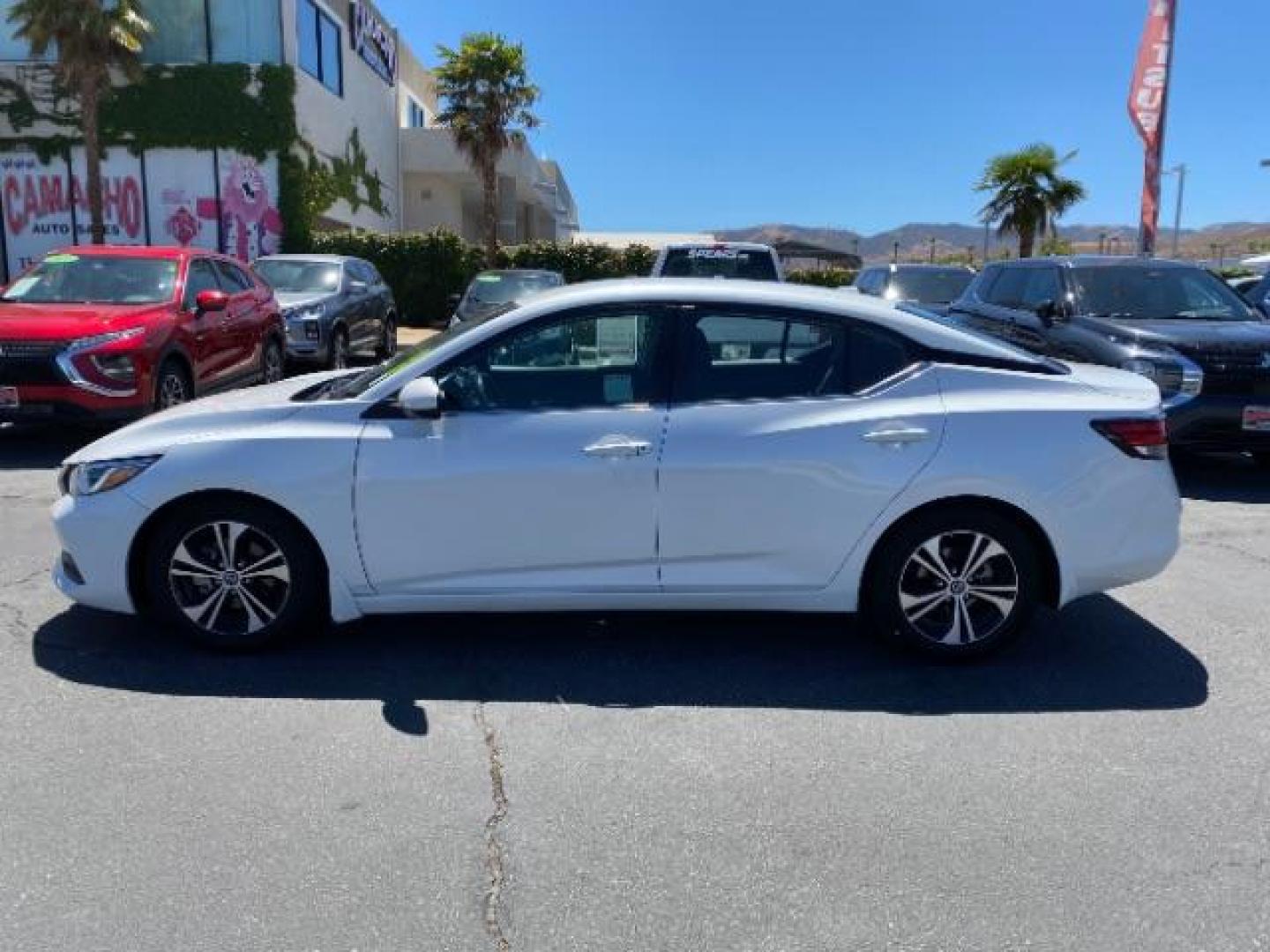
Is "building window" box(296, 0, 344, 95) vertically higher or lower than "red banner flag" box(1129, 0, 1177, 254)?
higher

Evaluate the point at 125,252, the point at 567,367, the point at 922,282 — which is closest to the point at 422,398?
the point at 567,367

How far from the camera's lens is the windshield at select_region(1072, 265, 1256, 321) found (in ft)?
28.0

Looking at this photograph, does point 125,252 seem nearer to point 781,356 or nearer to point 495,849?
point 781,356

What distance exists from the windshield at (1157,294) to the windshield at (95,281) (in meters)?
8.05

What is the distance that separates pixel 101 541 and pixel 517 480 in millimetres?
1703

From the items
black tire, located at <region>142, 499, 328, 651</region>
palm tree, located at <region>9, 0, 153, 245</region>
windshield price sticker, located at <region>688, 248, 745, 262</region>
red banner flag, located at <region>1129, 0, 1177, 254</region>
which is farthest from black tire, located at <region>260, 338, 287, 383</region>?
red banner flag, located at <region>1129, 0, 1177, 254</region>

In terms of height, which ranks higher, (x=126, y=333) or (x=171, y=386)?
(x=126, y=333)

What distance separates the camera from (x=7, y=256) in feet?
77.8

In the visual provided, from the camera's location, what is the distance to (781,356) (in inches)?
169

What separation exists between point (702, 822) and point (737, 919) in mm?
467

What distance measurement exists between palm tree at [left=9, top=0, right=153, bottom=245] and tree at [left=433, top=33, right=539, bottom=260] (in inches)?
367

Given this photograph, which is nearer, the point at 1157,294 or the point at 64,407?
the point at 64,407

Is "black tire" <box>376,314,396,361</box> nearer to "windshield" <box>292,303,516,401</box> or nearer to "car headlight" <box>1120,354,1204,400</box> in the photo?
"car headlight" <box>1120,354,1204,400</box>

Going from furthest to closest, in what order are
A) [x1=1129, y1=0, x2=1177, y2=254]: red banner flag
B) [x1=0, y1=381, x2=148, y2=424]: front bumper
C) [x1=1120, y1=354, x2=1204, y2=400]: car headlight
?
[x1=1129, y1=0, x2=1177, y2=254]: red banner flag → [x1=0, y1=381, x2=148, y2=424]: front bumper → [x1=1120, y1=354, x2=1204, y2=400]: car headlight
